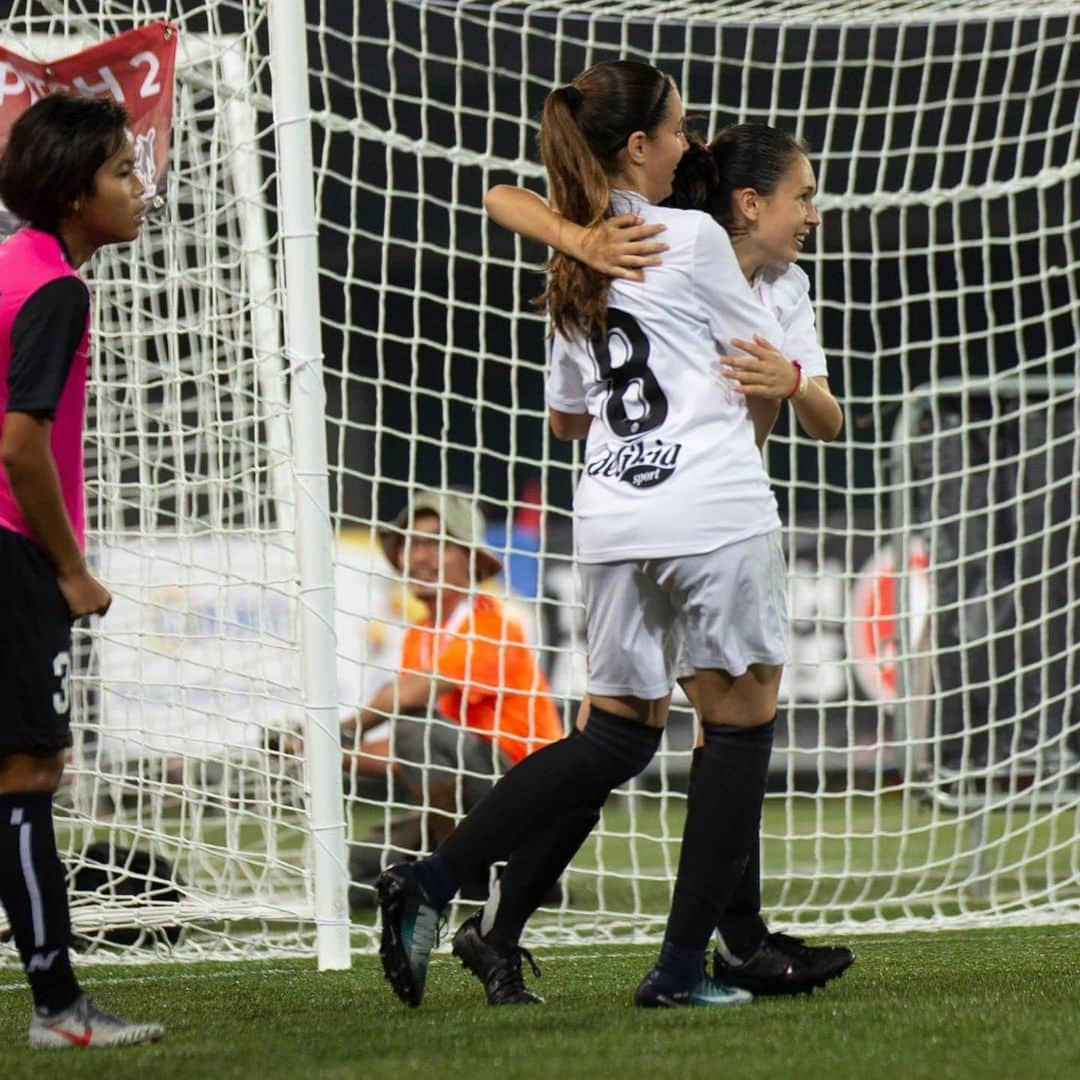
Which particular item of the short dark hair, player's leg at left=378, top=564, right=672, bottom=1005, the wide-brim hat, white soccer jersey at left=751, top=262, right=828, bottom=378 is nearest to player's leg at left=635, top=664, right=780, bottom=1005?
player's leg at left=378, top=564, right=672, bottom=1005

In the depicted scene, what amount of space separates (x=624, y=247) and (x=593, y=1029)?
39.4 inches

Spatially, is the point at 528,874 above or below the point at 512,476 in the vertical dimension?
below

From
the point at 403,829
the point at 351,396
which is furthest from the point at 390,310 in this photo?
the point at 403,829

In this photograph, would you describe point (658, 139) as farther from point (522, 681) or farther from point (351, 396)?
point (351, 396)

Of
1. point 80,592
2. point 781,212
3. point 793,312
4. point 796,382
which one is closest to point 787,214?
point 781,212

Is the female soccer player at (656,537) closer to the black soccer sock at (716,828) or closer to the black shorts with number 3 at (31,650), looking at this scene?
the black soccer sock at (716,828)

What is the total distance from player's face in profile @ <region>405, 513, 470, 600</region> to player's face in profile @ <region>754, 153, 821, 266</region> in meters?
2.27

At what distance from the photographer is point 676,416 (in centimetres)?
234

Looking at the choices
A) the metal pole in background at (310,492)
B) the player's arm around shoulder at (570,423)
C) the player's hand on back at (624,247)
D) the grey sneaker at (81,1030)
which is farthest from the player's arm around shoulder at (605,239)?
the grey sneaker at (81,1030)

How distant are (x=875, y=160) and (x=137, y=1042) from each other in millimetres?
6105

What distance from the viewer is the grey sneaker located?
7.22ft

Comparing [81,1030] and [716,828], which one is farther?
[716,828]

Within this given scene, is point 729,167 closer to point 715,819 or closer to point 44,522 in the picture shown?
point 715,819

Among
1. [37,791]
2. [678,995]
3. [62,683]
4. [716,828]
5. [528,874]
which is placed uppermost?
[62,683]
